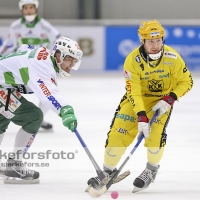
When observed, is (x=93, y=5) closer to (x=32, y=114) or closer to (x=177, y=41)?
(x=177, y=41)

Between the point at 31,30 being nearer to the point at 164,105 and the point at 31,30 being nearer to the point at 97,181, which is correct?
the point at 164,105

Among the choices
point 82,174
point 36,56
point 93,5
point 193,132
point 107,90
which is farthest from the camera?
point 93,5

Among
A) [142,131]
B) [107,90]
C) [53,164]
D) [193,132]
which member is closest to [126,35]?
[107,90]

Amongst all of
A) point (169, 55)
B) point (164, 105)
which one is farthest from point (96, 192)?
point (169, 55)

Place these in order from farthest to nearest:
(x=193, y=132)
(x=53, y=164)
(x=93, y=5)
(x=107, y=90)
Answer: (x=93, y=5) < (x=107, y=90) < (x=193, y=132) < (x=53, y=164)

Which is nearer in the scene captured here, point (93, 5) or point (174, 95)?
point (174, 95)

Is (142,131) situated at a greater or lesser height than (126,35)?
greater

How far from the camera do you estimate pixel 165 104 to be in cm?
508

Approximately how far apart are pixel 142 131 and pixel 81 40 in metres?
9.98

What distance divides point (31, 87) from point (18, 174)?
909mm

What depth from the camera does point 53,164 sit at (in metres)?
6.15

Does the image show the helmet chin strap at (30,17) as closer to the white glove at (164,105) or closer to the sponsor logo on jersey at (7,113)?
the sponsor logo on jersey at (7,113)

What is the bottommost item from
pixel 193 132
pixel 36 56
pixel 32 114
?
pixel 193 132

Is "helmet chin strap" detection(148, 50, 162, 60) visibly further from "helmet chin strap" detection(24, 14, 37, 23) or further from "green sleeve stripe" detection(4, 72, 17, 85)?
"helmet chin strap" detection(24, 14, 37, 23)
